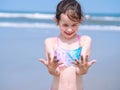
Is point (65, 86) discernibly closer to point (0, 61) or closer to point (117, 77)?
point (117, 77)

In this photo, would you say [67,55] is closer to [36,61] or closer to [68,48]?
[68,48]

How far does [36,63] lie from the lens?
4.73 metres

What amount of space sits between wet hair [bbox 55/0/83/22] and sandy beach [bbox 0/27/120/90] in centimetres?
125

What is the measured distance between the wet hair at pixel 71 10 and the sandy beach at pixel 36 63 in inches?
49.2

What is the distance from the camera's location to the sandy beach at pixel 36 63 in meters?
4.17

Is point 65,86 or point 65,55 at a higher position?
point 65,55

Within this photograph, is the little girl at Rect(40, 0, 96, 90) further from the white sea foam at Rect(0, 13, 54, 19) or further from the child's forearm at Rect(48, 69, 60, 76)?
the white sea foam at Rect(0, 13, 54, 19)

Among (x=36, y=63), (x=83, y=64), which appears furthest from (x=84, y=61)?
(x=36, y=63)

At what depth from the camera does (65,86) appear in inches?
118

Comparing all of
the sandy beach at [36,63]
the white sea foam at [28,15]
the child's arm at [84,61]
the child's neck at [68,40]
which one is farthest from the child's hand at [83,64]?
the white sea foam at [28,15]

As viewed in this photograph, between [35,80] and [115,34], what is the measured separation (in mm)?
2260

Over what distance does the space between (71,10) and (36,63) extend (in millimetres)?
1848

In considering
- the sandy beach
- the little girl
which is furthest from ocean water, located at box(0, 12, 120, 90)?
the little girl

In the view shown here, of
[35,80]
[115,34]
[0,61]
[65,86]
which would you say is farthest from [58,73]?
[115,34]
